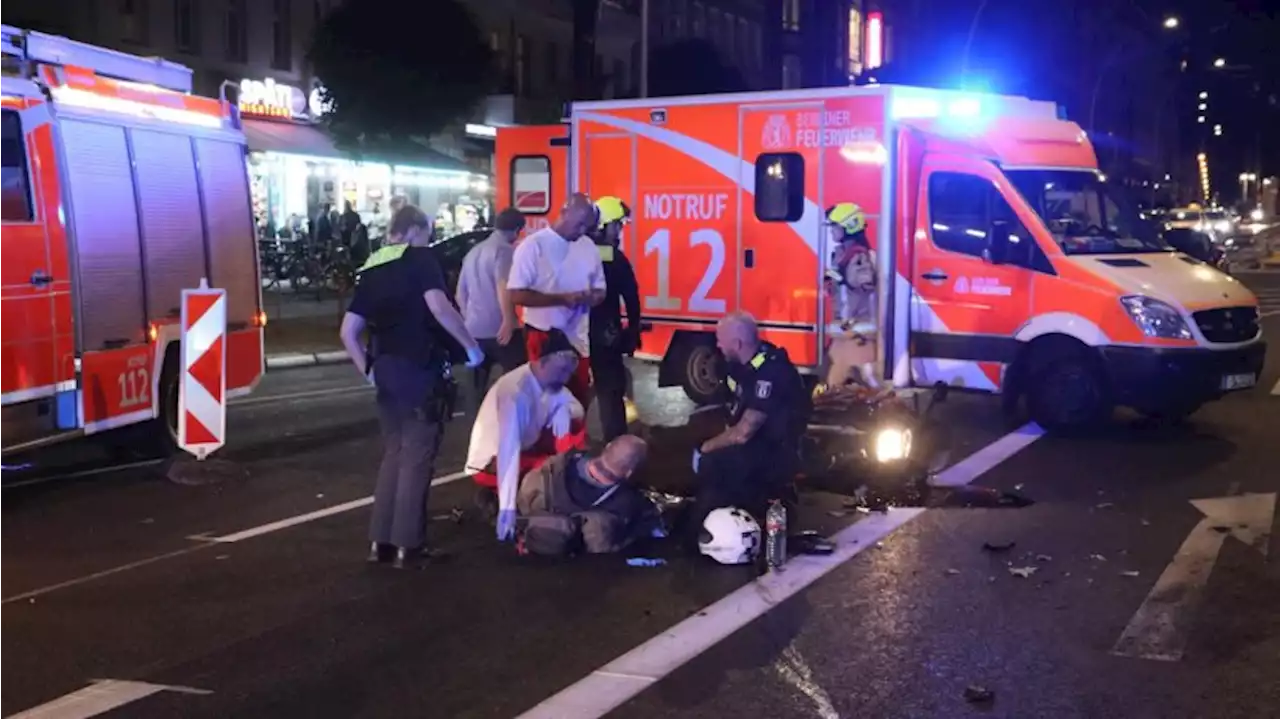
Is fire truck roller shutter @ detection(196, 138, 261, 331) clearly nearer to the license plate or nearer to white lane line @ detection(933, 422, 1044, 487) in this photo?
white lane line @ detection(933, 422, 1044, 487)

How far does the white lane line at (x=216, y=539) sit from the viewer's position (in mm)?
7156

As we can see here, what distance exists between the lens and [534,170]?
15.4m

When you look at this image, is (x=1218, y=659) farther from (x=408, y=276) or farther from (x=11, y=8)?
(x=11, y=8)

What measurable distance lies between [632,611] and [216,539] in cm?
274

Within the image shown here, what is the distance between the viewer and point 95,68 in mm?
9945

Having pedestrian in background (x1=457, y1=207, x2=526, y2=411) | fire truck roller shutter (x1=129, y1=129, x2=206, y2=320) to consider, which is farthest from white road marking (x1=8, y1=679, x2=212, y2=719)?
fire truck roller shutter (x1=129, y1=129, x2=206, y2=320)

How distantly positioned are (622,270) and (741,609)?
3695mm

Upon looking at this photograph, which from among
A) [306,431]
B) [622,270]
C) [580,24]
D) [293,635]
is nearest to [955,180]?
[622,270]

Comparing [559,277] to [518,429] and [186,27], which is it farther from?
[186,27]

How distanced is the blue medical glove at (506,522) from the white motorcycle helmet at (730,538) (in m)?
0.99

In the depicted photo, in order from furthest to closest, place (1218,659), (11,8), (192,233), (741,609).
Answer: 1. (11,8)
2. (192,233)
3. (741,609)
4. (1218,659)

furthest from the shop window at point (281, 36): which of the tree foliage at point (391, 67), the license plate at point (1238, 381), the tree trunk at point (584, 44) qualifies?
the license plate at point (1238, 381)

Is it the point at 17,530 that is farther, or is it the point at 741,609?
the point at 17,530

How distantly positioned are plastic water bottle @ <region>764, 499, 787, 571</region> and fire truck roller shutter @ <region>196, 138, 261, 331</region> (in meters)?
5.54
